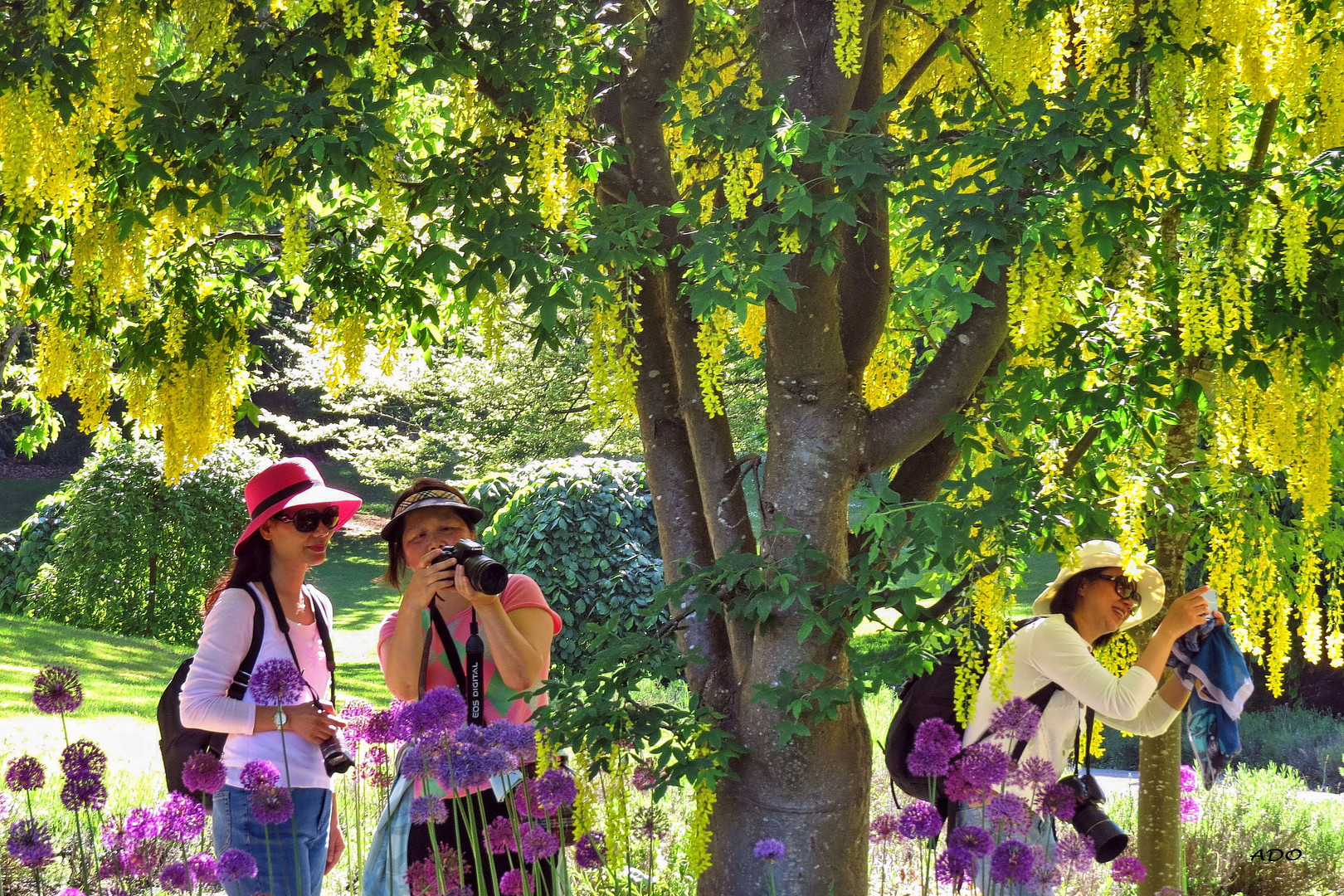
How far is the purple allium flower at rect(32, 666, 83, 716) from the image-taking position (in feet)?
7.20

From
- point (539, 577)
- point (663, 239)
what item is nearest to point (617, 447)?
point (539, 577)

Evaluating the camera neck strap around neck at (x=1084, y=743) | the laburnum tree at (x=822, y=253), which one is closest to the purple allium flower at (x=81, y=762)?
the laburnum tree at (x=822, y=253)

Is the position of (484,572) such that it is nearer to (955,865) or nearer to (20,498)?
(955,865)

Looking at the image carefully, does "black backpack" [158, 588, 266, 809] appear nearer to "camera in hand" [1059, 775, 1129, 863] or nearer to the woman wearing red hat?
the woman wearing red hat

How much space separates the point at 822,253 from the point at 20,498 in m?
25.2

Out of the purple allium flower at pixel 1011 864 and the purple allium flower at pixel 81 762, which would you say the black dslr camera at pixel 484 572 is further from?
the purple allium flower at pixel 1011 864

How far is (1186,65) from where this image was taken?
111 inches

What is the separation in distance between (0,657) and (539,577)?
Result: 4.31 metres

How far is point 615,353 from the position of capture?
11.2 ft

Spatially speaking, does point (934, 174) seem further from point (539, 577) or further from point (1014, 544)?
point (539, 577)

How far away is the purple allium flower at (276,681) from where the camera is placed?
2.21m

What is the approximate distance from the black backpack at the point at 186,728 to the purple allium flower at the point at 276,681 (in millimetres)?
484

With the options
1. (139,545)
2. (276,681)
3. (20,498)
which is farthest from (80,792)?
(20,498)

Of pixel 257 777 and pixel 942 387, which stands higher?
pixel 942 387
